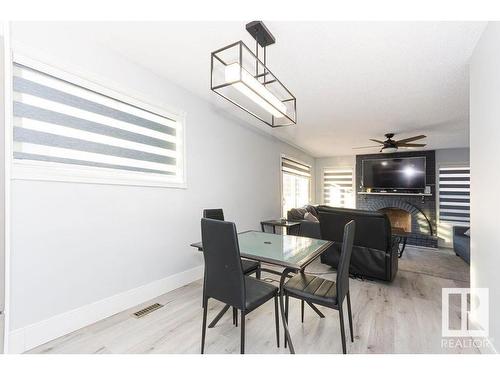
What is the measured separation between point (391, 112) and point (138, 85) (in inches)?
137

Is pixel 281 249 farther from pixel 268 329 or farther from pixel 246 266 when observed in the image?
pixel 268 329

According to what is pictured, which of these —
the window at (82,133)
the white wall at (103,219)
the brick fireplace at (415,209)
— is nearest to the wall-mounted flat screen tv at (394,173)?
the brick fireplace at (415,209)

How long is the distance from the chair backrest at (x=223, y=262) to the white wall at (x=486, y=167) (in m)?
1.69

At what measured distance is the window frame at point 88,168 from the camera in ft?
5.38

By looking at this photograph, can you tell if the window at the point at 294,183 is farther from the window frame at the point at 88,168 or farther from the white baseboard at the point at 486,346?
the white baseboard at the point at 486,346

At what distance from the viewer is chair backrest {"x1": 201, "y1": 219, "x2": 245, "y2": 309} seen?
1.51 meters

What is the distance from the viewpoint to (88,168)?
201 centimetres

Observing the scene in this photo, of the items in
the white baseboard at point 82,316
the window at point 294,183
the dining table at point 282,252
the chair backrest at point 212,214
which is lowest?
the white baseboard at point 82,316

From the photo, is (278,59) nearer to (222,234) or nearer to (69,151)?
(222,234)

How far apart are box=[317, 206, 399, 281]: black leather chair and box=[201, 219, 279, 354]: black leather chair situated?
1.66 m

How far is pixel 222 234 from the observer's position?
5.02 feet

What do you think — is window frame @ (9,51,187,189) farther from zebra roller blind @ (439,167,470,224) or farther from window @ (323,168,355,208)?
zebra roller blind @ (439,167,470,224)

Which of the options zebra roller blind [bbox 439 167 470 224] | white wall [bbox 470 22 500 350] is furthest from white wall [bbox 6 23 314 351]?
zebra roller blind [bbox 439 167 470 224]

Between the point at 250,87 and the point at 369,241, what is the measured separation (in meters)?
2.58
